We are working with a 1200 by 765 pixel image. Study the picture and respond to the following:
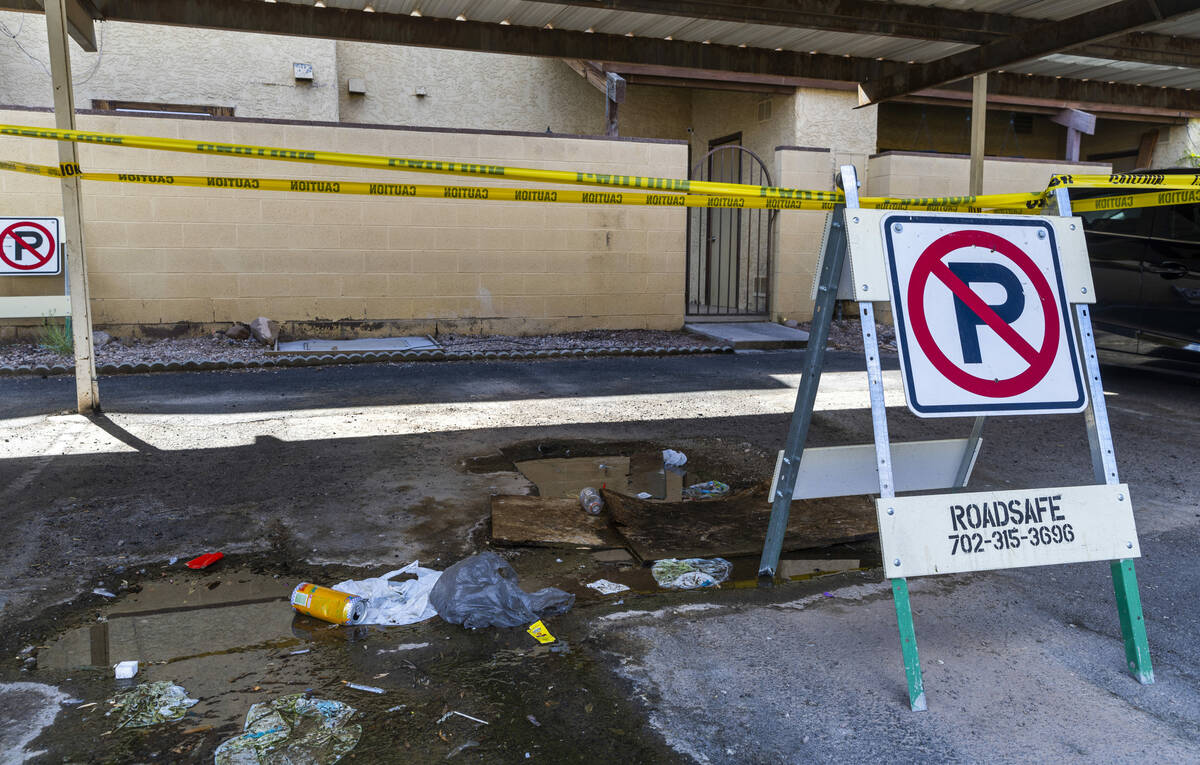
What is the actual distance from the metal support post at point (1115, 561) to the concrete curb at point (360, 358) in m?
7.68

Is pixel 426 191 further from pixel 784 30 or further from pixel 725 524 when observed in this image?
pixel 784 30

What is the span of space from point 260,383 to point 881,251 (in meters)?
7.00

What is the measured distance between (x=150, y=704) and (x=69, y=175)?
15.5ft

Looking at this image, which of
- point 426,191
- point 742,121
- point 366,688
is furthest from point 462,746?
point 742,121

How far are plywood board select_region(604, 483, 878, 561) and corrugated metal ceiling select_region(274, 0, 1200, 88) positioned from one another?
464 centimetres

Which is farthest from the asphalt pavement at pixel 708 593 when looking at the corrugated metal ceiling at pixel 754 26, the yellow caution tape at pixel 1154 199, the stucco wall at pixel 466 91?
the stucco wall at pixel 466 91

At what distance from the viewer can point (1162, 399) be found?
7.98 metres

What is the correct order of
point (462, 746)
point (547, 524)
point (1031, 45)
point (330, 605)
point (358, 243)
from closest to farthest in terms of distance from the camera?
point (462, 746) → point (330, 605) → point (547, 524) → point (1031, 45) → point (358, 243)

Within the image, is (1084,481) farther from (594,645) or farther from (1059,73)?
(1059,73)

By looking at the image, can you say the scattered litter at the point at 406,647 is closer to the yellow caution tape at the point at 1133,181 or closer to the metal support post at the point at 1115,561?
the metal support post at the point at 1115,561

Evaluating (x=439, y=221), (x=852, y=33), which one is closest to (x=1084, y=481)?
(x=852, y=33)

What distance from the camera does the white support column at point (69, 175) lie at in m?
6.18

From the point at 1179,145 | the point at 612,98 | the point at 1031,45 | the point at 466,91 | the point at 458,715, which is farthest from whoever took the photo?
the point at 1179,145

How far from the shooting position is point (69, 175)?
6.11 metres
